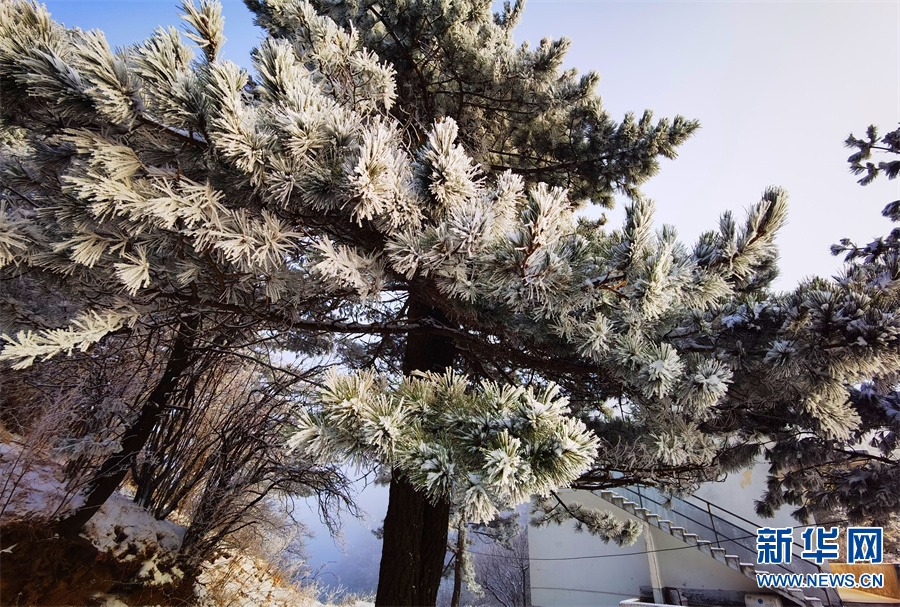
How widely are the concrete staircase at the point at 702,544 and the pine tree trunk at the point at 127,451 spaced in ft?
28.8

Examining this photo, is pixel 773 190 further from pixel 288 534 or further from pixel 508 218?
pixel 288 534

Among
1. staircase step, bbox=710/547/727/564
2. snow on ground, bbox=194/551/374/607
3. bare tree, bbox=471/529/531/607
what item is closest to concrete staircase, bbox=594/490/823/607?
staircase step, bbox=710/547/727/564

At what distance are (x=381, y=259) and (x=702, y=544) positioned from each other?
387 inches

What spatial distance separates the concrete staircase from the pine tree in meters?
7.52

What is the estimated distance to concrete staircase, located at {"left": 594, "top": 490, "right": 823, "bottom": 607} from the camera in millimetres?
7860

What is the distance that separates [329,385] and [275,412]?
4.05 meters

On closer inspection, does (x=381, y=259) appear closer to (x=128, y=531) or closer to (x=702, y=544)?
(x=128, y=531)

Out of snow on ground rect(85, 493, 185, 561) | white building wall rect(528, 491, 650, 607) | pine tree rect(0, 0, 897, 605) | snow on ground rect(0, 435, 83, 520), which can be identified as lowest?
white building wall rect(528, 491, 650, 607)

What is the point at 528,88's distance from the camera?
159 inches

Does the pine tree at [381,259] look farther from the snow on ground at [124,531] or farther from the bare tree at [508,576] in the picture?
the bare tree at [508,576]

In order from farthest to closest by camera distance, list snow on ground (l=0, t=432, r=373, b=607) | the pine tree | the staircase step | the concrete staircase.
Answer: the staircase step
the concrete staircase
snow on ground (l=0, t=432, r=373, b=607)
the pine tree

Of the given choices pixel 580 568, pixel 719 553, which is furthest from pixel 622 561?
pixel 719 553

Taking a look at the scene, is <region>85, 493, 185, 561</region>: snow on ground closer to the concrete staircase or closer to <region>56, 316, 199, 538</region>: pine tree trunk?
<region>56, 316, 199, 538</region>: pine tree trunk

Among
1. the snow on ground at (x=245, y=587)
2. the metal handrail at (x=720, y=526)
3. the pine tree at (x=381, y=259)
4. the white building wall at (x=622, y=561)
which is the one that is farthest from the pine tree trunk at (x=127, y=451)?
the white building wall at (x=622, y=561)
